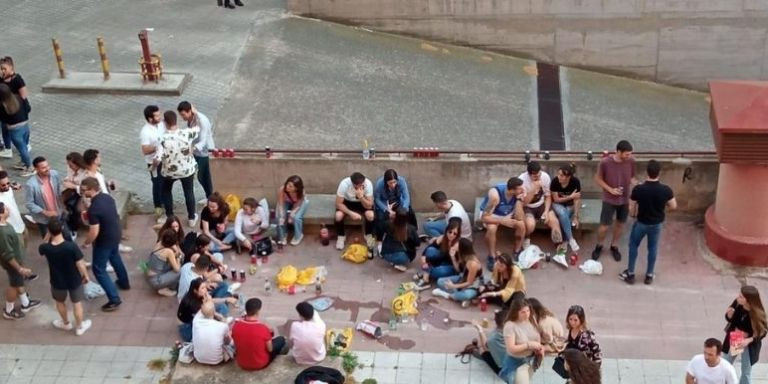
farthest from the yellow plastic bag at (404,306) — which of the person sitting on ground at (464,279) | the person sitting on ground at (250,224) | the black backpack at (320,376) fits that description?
the person sitting on ground at (250,224)

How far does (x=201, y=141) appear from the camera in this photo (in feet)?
41.3

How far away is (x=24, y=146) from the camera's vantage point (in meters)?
13.6

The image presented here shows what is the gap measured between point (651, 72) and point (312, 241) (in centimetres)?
861

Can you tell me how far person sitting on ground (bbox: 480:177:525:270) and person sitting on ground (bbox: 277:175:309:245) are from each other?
228 centimetres

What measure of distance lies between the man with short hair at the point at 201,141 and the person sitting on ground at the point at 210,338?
2.96 m

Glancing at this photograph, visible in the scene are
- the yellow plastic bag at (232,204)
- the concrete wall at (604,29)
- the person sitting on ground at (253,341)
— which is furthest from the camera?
the concrete wall at (604,29)

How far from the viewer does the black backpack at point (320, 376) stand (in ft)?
31.8

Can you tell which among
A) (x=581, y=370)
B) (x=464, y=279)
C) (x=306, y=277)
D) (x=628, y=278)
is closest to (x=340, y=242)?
(x=306, y=277)

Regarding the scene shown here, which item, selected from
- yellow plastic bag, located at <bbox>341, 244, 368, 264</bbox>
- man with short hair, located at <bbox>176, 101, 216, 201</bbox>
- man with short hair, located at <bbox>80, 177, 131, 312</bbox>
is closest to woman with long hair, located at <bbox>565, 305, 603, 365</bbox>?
yellow plastic bag, located at <bbox>341, 244, 368, 264</bbox>

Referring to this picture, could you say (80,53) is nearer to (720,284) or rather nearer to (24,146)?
(24,146)

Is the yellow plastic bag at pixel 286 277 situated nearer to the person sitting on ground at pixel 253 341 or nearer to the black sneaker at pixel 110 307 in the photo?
the person sitting on ground at pixel 253 341

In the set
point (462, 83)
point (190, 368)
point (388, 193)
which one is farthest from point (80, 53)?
point (190, 368)

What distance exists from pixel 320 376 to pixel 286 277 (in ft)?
7.57

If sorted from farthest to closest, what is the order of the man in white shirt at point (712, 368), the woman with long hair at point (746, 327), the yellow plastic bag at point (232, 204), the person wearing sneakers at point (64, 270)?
1. the yellow plastic bag at point (232, 204)
2. the person wearing sneakers at point (64, 270)
3. the woman with long hair at point (746, 327)
4. the man in white shirt at point (712, 368)
